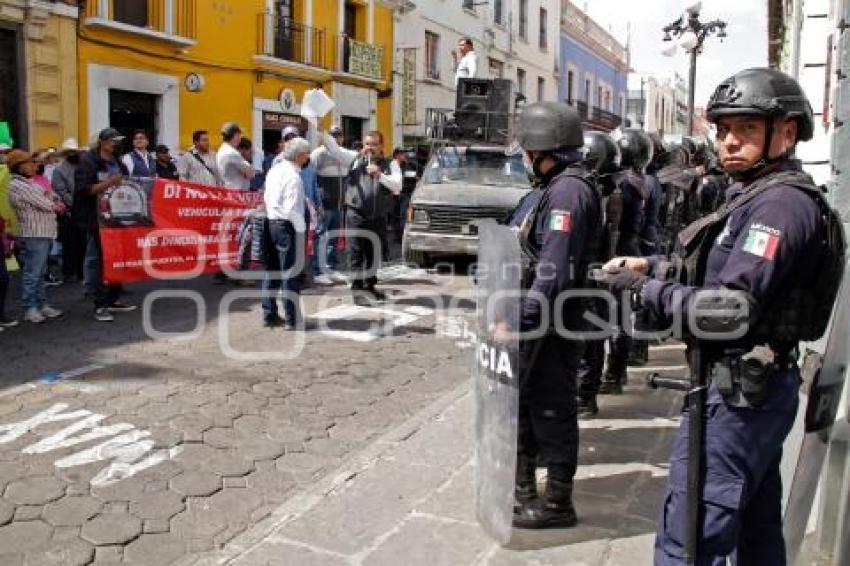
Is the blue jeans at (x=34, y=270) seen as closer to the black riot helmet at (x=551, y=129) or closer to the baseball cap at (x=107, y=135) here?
the baseball cap at (x=107, y=135)

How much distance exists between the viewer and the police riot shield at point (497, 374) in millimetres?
3258

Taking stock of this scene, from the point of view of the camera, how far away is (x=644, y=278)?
267 centimetres

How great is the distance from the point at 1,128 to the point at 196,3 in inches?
365

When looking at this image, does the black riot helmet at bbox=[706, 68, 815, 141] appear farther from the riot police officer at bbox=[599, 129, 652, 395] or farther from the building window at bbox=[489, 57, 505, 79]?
the building window at bbox=[489, 57, 505, 79]

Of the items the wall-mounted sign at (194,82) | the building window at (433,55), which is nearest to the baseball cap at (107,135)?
the wall-mounted sign at (194,82)

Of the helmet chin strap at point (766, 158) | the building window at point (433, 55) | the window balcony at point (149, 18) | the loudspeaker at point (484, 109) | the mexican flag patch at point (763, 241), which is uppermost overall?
the building window at point (433, 55)

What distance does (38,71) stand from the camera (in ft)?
44.4

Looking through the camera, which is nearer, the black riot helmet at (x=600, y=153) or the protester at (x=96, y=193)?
the black riot helmet at (x=600, y=153)

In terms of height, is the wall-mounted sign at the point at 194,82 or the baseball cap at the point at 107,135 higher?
the wall-mounted sign at the point at 194,82

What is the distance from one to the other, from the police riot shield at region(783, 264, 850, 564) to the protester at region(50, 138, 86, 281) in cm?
880

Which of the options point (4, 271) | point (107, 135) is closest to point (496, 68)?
point (107, 135)

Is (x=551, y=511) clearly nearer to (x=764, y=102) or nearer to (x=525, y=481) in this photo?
(x=525, y=481)

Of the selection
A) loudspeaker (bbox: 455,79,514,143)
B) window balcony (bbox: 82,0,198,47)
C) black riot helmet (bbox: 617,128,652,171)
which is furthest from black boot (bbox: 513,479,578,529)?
window balcony (bbox: 82,0,198,47)

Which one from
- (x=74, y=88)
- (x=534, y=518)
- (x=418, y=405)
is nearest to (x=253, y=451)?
(x=418, y=405)
